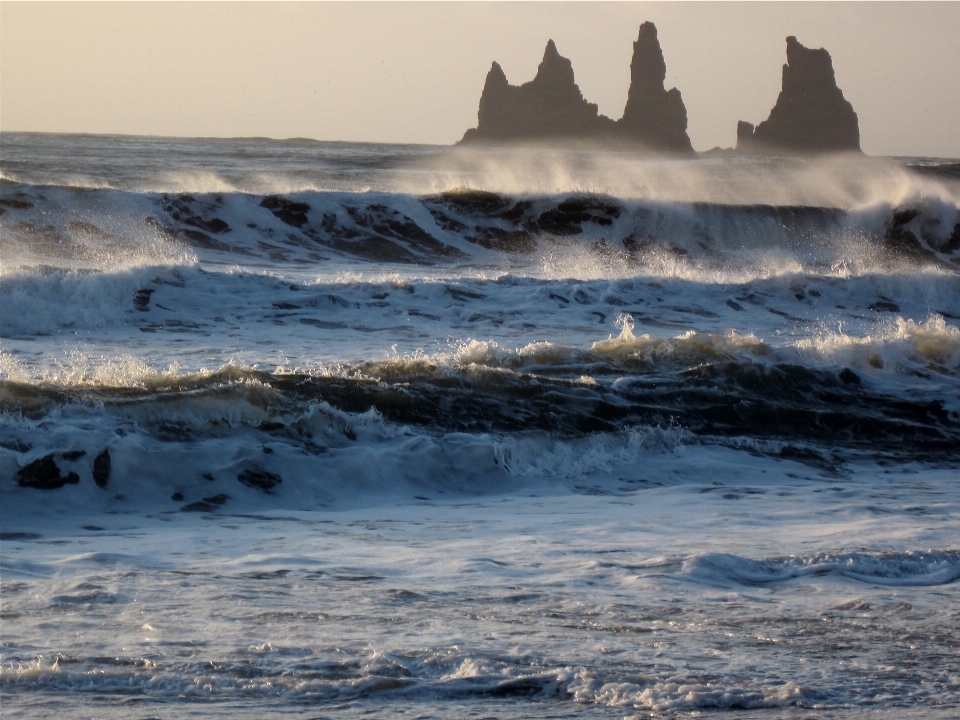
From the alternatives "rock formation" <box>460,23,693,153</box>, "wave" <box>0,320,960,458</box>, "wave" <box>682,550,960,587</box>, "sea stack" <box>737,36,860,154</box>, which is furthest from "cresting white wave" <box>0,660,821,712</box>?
"rock formation" <box>460,23,693,153</box>

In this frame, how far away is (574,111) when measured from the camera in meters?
95.4

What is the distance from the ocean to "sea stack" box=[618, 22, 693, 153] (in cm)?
7744

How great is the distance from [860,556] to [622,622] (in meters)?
1.61

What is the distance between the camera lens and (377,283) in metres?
14.2

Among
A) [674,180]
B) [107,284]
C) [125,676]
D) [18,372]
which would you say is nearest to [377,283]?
[107,284]

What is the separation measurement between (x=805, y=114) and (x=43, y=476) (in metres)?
85.8

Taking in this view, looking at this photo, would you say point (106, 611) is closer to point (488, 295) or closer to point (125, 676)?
point (125, 676)

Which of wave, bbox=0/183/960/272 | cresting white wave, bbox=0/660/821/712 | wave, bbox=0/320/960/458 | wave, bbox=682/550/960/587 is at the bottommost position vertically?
wave, bbox=682/550/960/587

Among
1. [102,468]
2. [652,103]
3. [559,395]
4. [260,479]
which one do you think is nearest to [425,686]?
[260,479]

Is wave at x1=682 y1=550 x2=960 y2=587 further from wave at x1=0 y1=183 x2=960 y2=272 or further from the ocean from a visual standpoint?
wave at x1=0 y1=183 x2=960 y2=272

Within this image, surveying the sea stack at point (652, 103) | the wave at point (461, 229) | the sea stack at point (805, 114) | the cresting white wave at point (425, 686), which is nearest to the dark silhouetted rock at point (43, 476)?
the cresting white wave at point (425, 686)

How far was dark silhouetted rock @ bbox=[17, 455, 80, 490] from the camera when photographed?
19.9ft

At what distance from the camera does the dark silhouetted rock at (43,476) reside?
6062 mm

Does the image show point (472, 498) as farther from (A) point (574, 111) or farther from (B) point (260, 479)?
(A) point (574, 111)
